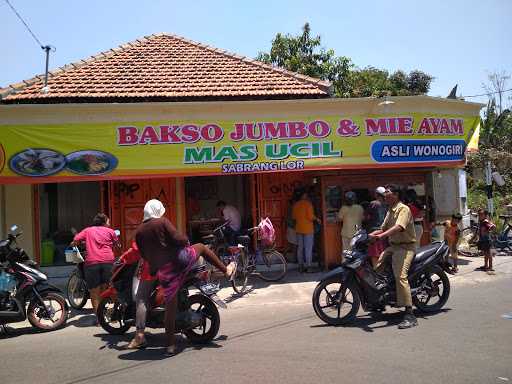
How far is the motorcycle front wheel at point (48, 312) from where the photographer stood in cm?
663

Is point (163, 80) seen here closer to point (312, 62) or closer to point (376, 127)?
point (376, 127)

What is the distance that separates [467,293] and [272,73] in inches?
285

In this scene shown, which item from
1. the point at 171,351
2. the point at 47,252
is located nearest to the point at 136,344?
the point at 171,351

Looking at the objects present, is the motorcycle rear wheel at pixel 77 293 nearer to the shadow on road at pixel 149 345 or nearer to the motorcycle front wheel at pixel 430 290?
the shadow on road at pixel 149 345

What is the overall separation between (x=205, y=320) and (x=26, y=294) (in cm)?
282

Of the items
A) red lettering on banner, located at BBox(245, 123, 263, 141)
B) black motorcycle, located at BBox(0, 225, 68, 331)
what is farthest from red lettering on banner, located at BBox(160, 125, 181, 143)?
black motorcycle, located at BBox(0, 225, 68, 331)

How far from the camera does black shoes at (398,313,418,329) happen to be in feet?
19.5

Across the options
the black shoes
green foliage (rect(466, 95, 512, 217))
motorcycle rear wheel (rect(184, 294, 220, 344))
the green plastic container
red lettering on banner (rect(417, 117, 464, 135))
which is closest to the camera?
motorcycle rear wheel (rect(184, 294, 220, 344))

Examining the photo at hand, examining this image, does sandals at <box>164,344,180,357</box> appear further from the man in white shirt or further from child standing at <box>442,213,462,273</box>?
child standing at <box>442,213,462,273</box>

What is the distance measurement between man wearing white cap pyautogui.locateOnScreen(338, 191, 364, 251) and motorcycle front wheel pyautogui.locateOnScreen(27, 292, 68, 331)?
5.79 metres

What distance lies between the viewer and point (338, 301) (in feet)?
20.5

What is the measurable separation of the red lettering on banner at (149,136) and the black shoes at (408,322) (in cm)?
587

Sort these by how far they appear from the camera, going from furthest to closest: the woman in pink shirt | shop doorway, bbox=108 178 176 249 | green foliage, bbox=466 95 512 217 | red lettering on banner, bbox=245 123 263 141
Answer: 1. green foliage, bbox=466 95 512 217
2. shop doorway, bbox=108 178 176 249
3. red lettering on banner, bbox=245 123 263 141
4. the woman in pink shirt

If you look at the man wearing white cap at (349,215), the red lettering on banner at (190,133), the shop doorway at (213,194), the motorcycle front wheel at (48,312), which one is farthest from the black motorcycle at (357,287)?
the shop doorway at (213,194)
